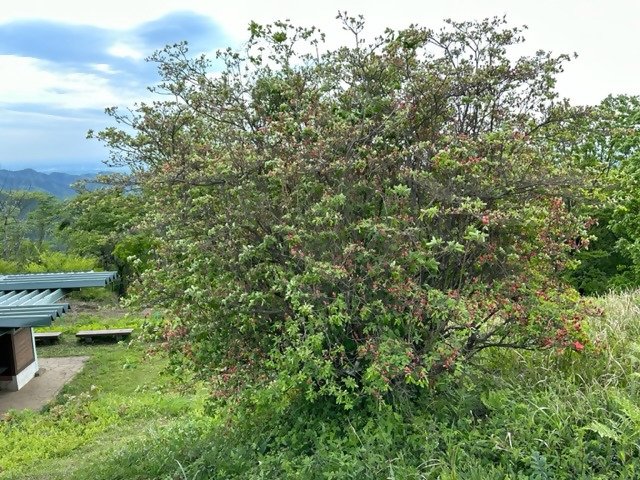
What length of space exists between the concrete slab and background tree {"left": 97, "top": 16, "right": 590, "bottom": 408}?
23.8ft

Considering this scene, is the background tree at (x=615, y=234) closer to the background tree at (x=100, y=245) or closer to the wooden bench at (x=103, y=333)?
the wooden bench at (x=103, y=333)

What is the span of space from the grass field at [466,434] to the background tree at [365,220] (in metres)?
0.27

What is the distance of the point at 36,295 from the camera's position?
32.0ft

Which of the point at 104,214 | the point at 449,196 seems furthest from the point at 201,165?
the point at 104,214

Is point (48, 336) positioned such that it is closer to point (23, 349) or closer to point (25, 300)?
point (23, 349)

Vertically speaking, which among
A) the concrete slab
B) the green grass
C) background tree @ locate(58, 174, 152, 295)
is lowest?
the concrete slab

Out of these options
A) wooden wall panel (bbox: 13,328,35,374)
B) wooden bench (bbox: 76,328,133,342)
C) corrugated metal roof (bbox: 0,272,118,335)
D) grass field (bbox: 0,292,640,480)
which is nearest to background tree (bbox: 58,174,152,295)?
corrugated metal roof (bbox: 0,272,118,335)

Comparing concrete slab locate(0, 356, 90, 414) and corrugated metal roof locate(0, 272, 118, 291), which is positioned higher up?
corrugated metal roof locate(0, 272, 118, 291)

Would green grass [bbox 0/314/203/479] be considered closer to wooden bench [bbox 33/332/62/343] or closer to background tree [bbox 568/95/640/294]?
wooden bench [bbox 33/332/62/343]

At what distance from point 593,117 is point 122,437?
6.58 metres

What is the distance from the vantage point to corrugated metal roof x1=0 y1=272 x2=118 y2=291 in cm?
A: 1014

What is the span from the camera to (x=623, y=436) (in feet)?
10.2

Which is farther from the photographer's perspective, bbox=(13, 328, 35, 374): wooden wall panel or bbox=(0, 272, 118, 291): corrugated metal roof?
bbox=(13, 328, 35, 374): wooden wall panel

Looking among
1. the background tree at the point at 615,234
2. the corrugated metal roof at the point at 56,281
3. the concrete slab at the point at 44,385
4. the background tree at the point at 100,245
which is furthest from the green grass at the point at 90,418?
the background tree at the point at 615,234
